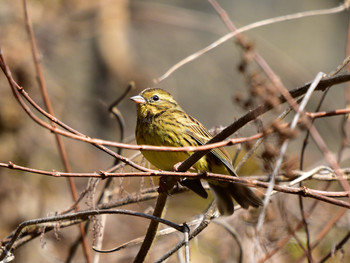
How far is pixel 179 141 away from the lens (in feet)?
10.3

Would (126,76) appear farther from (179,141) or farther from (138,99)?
(179,141)

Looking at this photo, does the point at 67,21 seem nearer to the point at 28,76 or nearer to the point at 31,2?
the point at 31,2

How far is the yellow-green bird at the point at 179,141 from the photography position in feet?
9.47

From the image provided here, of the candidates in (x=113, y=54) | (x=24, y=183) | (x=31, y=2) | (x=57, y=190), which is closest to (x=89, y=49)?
(x=113, y=54)

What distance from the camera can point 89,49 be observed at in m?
11.3

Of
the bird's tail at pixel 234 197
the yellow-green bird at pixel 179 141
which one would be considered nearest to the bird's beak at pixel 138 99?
the yellow-green bird at pixel 179 141

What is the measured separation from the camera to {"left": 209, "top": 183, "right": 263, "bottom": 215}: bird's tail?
9.20 feet

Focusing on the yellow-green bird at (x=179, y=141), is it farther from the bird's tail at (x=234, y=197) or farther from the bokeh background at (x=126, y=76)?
the bokeh background at (x=126, y=76)

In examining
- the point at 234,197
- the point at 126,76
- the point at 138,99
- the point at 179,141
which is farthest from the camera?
the point at 126,76

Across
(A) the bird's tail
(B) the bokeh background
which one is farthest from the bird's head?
(A) the bird's tail

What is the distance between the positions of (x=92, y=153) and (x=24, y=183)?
124 inches

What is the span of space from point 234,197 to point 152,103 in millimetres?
873

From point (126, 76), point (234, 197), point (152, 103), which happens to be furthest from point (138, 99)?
point (126, 76)

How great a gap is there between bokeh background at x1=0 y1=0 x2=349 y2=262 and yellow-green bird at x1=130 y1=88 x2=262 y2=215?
217 mm
